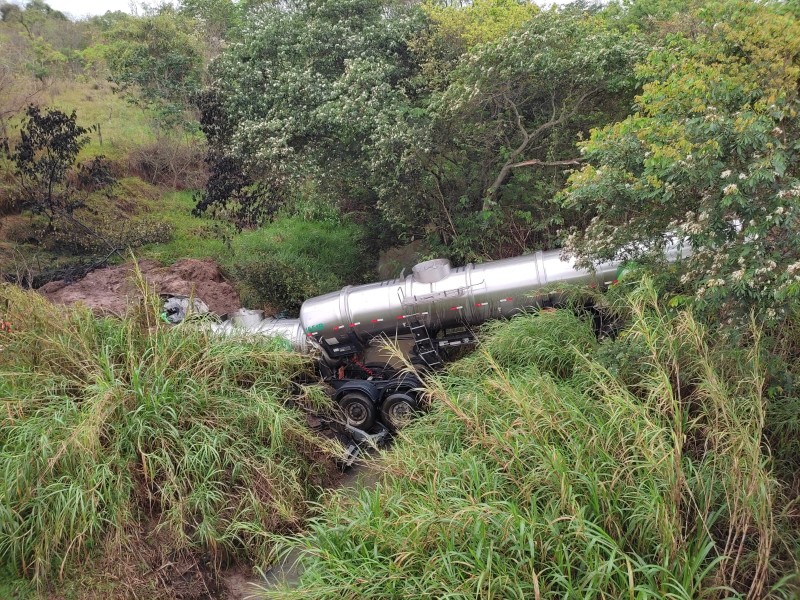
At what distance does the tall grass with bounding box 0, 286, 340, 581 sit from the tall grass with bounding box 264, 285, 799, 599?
1.27 m

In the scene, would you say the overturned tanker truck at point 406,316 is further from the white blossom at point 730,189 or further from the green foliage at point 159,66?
the green foliage at point 159,66

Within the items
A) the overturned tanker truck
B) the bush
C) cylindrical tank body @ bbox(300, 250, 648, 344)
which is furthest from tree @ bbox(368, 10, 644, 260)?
the bush

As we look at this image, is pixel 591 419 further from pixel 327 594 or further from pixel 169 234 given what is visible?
pixel 169 234

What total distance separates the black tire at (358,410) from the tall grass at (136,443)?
140cm

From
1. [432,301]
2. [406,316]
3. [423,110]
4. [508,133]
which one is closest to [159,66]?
[423,110]

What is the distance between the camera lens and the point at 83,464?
6.22 meters

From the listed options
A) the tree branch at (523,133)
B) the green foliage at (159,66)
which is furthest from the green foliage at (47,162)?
the tree branch at (523,133)

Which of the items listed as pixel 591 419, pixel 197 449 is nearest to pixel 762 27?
pixel 591 419

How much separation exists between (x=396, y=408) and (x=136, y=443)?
3.97 metres

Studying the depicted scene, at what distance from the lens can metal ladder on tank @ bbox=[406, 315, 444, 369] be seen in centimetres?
984

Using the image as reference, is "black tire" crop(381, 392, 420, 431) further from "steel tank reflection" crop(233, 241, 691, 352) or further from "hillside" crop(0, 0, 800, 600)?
"steel tank reflection" crop(233, 241, 691, 352)

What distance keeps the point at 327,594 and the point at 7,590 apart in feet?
11.7

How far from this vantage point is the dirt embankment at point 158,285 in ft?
36.3

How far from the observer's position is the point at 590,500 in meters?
4.81
